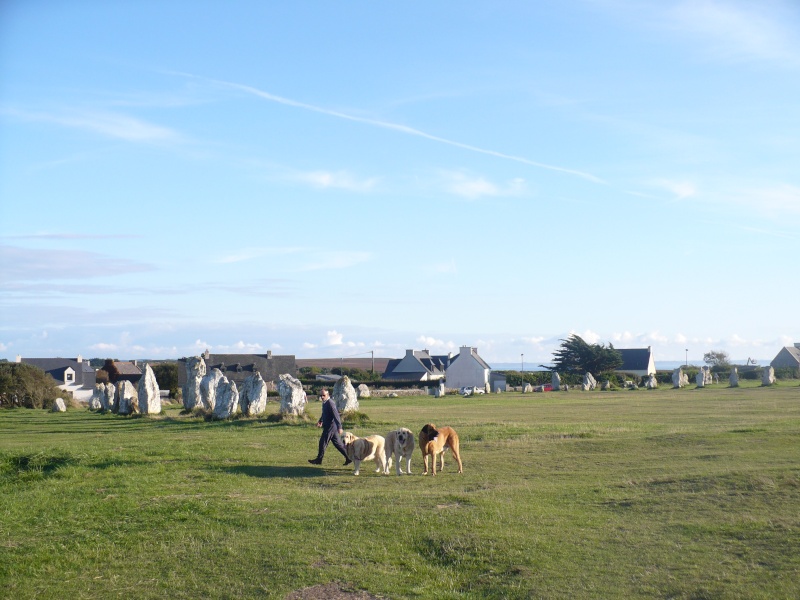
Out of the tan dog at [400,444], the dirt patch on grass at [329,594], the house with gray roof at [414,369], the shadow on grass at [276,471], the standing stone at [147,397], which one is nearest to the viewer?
the dirt patch on grass at [329,594]

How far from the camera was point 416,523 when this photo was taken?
40.1 feet

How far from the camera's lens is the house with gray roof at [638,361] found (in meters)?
108

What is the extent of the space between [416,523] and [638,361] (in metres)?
102

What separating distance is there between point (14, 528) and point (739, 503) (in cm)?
1158

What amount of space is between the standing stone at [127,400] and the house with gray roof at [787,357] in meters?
82.8

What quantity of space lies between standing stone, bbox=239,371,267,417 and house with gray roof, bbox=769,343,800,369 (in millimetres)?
82110

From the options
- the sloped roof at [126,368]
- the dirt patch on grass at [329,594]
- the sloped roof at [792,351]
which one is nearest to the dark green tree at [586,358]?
the sloped roof at [792,351]

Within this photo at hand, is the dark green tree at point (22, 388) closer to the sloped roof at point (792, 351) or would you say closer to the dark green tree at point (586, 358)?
the dark green tree at point (586, 358)

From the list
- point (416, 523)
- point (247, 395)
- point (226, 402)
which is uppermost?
point (247, 395)

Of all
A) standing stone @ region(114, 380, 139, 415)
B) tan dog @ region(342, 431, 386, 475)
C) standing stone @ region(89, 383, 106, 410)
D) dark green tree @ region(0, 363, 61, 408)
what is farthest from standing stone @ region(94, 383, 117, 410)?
tan dog @ region(342, 431, 386, 475)

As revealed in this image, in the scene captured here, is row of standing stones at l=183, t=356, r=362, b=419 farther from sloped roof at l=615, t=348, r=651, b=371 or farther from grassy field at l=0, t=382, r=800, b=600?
sloped roof at l=615, t=348, r=651, b=371

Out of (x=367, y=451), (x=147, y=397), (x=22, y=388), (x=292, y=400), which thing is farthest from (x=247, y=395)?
(x=22, y=388)

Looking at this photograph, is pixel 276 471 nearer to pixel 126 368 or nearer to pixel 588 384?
pixel 588 384

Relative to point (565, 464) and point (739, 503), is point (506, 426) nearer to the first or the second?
point (565, 464)
